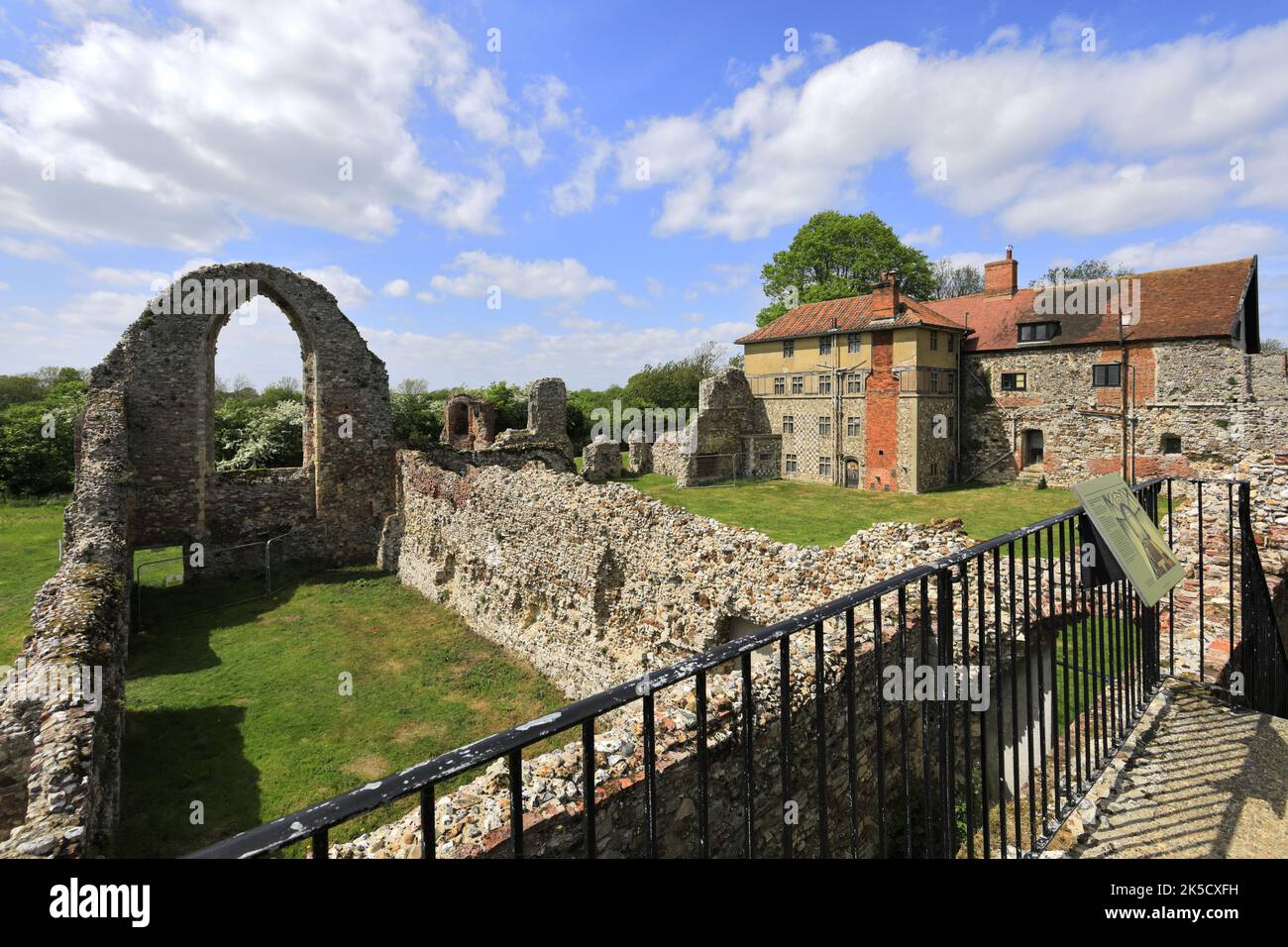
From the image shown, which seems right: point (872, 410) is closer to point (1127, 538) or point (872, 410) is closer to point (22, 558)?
point (1127, 538)

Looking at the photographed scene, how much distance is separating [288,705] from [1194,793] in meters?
11.8

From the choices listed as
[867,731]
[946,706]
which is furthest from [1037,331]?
[946,706]

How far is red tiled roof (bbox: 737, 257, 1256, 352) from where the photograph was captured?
28578 millimetres

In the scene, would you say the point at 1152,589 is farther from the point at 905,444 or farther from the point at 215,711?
the point at 905,444

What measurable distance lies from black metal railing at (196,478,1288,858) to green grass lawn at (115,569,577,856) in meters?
3.28

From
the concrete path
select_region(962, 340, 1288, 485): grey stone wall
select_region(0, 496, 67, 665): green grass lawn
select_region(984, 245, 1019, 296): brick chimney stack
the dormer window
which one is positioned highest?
select_region(984, 245, 1019, 296): brick chimney stack

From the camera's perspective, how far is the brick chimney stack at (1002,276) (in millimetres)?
36094

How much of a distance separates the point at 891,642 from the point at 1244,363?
3103 cm

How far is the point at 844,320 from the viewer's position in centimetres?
3444

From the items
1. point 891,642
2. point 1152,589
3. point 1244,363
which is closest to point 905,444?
point 1244,363

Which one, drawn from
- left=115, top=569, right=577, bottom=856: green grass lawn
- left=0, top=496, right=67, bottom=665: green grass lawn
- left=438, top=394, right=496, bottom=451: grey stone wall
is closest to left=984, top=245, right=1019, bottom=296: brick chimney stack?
left=438, top=394, right=496, bottom=451: grey stone wall

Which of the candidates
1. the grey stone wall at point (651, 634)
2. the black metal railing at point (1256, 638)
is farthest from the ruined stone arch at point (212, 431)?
the black metal railing at point (1256, 638)

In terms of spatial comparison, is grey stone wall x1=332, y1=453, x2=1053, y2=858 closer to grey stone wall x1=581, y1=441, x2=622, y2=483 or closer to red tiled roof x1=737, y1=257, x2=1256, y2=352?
grey stone wall x1=581, y1=441, x2=622, y2=483

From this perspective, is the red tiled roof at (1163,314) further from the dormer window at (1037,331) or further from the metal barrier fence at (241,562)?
the metal barrier fence at (241,562)
